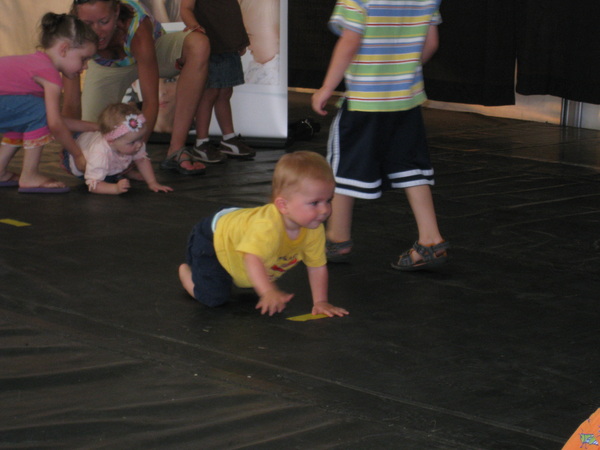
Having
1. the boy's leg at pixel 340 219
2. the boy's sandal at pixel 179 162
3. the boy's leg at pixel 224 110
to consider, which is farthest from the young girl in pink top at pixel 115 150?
the boy's leg at pixel 340 219

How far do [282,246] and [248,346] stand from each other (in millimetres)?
339

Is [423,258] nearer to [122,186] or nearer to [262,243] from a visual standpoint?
[262,243]

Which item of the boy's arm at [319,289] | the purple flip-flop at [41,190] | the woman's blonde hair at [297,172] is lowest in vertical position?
the purple flip-flop at [41,190]

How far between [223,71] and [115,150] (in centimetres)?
113

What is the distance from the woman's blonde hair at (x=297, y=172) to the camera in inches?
95.2

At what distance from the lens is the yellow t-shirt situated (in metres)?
2.43

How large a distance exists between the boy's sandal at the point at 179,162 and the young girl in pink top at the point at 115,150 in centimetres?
38

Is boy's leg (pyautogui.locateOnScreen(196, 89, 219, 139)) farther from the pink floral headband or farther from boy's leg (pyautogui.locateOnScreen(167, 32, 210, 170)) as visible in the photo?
the pink floral headband

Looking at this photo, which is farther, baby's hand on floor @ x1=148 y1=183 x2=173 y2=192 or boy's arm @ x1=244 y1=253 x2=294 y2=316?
baby's hand on floor @ x1=148 y1=183 x2=173 y2=192

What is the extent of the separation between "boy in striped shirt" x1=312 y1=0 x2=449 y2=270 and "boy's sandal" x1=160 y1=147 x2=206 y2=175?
153cm

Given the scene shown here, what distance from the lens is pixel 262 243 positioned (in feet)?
7.95

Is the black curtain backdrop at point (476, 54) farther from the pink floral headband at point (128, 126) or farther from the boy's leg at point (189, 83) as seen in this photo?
the pink floral headband at point (128, 126)

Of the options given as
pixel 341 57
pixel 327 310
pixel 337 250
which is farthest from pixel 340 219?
pixel 327 310

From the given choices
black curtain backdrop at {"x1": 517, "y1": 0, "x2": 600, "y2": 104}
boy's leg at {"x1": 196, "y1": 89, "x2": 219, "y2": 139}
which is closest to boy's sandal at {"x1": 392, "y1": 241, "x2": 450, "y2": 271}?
boy's leg at {"x1": 196, "y1": 89, "x2": 219, "y2": 139}
